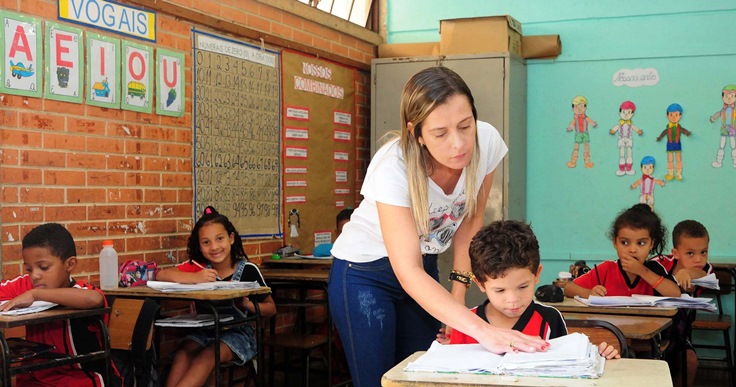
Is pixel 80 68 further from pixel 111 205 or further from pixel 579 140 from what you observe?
pixel 579 140

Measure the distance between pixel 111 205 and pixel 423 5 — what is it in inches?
137

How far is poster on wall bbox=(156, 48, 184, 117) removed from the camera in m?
4.82

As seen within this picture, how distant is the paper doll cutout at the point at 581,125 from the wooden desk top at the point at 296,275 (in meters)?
2.32

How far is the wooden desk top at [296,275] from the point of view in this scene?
5.08 m

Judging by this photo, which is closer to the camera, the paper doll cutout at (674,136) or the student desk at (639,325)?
the student desk at (639,325)

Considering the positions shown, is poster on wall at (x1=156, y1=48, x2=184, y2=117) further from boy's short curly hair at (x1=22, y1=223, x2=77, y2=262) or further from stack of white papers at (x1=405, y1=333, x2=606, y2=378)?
stack of white papers at (x1=405, y1=333, x2=606, y2=378)

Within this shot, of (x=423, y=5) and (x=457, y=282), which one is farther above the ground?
(x=423, y=5)

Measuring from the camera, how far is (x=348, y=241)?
102 inches

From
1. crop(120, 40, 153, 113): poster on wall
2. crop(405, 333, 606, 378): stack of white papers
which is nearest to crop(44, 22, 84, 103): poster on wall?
crop(120, 40, 153, 113): poster on wall

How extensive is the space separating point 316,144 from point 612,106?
2127mm

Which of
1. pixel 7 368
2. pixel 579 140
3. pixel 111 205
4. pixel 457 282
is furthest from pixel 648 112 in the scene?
pixel 7 368

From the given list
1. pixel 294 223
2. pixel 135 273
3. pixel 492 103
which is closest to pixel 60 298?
pixel 135 273

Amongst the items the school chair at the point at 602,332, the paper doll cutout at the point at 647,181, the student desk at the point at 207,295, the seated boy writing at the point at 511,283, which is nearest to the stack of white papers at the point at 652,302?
the school chair at the point at 602,332

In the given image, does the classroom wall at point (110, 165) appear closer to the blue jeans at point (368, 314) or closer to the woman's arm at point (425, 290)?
the blue jeans at point (368, 314)
